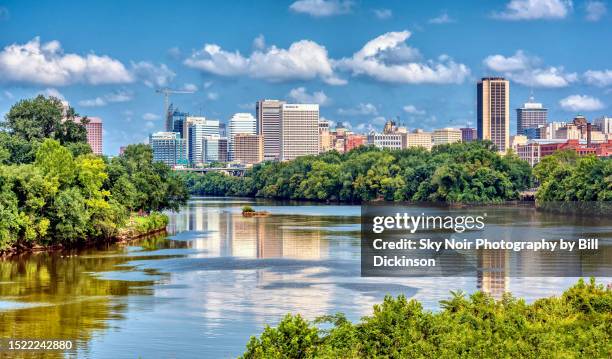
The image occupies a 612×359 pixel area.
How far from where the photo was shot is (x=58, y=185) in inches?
2147

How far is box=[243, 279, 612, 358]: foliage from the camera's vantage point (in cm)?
1767

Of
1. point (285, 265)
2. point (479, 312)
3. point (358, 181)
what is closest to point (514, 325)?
point (479, 312)

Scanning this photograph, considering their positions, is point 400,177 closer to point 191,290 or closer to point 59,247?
point 59,247

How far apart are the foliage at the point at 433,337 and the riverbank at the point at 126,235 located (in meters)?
33.4

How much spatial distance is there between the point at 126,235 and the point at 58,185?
854 cm

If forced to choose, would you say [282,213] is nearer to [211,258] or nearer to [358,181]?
[358,181]

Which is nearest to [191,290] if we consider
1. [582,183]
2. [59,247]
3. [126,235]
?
[59,247]

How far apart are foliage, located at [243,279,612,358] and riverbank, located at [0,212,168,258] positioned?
33445 millimetres

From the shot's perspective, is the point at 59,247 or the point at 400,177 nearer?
the point at 59,247

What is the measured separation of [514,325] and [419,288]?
59.9 feet

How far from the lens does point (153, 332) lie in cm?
2969

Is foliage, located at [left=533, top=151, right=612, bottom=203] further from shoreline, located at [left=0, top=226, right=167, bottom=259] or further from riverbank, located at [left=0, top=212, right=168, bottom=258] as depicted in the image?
shoreline, located at [left=0, top=226, right=167, bottom=259]

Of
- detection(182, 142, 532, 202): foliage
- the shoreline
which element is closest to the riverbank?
the shoreline

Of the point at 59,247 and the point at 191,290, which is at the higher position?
the point at 59,247
